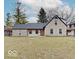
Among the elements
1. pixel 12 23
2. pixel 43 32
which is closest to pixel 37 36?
pixel 43 32

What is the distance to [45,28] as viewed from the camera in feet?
5.33

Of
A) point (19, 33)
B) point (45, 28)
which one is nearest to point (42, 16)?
point (45, 28)

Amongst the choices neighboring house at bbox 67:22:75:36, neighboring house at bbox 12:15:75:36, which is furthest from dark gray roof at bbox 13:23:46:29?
neighboring house at bbox 67:22:75:36

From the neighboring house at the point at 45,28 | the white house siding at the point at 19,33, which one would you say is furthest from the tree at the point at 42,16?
the white house siding at the point at 19,33

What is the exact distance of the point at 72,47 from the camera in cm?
159

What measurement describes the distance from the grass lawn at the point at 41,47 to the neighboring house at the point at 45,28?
0.03 meters

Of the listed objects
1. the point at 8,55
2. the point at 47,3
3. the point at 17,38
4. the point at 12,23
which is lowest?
the point at 8,55

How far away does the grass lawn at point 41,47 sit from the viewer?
1.60 metres

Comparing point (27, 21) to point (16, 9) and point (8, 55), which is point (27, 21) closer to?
point (16, 9)

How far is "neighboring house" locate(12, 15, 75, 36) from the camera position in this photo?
161 cm

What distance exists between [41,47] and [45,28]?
0.44ft

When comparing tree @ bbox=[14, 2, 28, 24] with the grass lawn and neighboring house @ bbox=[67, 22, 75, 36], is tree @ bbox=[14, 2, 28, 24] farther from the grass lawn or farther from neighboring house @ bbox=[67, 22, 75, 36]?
neighboring house @ bbox=[67, 22, 75, 36]

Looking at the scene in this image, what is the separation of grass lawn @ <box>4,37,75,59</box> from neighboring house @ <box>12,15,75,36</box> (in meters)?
0.03

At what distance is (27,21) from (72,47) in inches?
14.1
